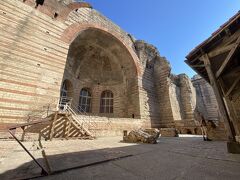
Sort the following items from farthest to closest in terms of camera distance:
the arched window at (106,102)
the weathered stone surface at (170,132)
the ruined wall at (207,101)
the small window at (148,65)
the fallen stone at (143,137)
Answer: the ruined wall at (207,101) → the small window at (148,65) → the arched window at (106,102) → the weathered stone surface at (170,132) → the fallen stone at (143,137)

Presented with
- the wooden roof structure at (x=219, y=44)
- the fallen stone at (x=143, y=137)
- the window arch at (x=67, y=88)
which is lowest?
the fallen stone at (x=143, y=137)

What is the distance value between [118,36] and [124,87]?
6.40 m

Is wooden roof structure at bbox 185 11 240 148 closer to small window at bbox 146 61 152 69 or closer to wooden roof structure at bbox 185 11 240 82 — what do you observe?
wooden roof structure at bbox 185 11 240 82

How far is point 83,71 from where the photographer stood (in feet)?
53.5

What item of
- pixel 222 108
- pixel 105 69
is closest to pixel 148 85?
pixel 105 69

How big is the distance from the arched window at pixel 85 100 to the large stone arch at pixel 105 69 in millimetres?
688

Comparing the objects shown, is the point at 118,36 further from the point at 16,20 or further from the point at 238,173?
the point at 238,173

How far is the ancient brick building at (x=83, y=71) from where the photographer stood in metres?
7.64

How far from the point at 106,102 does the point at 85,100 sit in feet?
9.11

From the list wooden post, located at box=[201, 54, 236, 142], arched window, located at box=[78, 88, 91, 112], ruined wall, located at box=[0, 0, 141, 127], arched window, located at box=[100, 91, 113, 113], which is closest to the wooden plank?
wooden post, located at box=[201, 54, 236, 142]

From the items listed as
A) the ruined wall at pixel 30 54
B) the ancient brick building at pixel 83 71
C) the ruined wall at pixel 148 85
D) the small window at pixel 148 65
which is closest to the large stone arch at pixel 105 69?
the ancient brick building at pixel 83 71

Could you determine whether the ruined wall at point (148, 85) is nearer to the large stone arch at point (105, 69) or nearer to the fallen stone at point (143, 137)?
the large stone arch at point (105, 69)

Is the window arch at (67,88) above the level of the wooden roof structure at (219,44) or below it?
above

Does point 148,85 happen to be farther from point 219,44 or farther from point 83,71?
point 219,44
